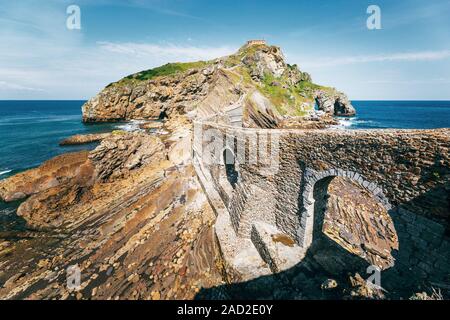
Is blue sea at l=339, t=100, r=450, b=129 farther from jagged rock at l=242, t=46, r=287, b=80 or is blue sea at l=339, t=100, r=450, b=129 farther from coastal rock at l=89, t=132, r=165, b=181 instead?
coastal rock at l=89, t=132, r=165, b=181

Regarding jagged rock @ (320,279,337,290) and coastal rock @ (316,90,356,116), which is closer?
jagged rock @ (320,279,337,290)

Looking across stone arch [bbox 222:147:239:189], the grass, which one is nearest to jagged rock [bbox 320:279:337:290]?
stone arch [bbox 222:147:239:189]

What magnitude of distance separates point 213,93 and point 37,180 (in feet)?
93.8

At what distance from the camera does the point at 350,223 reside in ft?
35.3

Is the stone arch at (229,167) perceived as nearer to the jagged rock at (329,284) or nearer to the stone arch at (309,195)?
the stone arch at (309,195)

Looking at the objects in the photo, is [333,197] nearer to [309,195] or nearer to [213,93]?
[309,195]

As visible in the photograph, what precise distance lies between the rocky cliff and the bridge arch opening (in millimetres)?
19502

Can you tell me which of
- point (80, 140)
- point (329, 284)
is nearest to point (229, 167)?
point (329, 284)

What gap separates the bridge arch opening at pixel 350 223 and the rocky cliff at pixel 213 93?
64.0ft

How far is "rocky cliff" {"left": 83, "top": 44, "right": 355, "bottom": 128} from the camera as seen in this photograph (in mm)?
35156

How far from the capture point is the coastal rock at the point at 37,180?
15.8 metres

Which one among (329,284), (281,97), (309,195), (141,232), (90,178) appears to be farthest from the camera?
(281,97)
